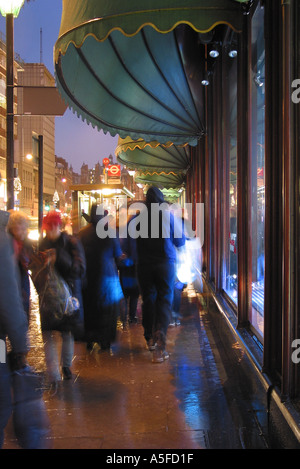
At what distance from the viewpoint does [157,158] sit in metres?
12.6

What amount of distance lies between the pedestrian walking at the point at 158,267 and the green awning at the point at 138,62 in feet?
6.20

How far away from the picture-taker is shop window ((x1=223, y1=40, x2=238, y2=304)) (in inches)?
249

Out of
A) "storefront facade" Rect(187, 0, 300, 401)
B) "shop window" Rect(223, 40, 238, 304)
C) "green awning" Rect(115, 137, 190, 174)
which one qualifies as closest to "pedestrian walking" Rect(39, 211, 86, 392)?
"storefront facade" Rect(187, 0, 300, 401)

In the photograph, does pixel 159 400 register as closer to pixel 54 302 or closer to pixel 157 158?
pixel 54 302

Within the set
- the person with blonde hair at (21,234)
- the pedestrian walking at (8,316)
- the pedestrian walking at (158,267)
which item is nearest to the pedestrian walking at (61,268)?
the person with blonde hair at (21,234)

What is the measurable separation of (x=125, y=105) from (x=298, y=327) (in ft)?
17.1

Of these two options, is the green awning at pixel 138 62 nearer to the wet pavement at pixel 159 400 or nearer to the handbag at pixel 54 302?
the handbag at pixel 54 302

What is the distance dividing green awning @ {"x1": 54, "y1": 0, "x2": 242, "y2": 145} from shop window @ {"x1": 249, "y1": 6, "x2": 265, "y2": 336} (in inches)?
15.0

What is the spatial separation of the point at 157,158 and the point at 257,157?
8055 mm

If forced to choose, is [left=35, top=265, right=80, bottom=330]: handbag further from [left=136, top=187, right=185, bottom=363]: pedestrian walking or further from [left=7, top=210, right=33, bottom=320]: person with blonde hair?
[left=136, top=187, right=185, bottom=363]: pedestrian walking

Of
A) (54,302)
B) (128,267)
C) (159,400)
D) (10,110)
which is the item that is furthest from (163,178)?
(159,400)

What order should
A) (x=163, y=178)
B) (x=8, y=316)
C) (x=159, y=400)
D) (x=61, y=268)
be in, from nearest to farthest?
(x=8, y=316)
(x=159, y=400)
(x=61, y=268)
(x=163, y=178)

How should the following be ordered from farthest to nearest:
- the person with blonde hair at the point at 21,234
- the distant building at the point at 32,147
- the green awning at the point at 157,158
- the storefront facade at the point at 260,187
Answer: the distant building at the point at 32,147 < the green awning at the point at 157,158 < the person with blonde hair at the point at 21,234 < the storefront facade at the point at 260,187

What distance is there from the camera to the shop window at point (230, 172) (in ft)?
20.7
